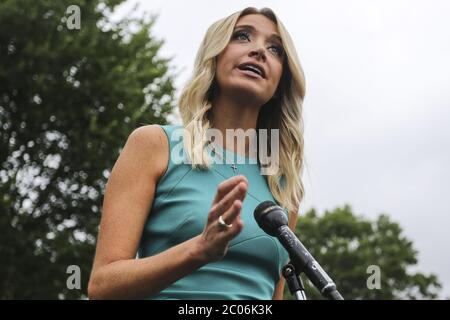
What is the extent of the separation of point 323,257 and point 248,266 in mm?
34493

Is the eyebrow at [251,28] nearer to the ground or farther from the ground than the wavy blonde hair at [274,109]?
farther from the ground

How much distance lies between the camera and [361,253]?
121ft

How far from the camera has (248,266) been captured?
3.06 m

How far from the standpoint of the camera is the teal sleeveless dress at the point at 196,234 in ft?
9.51

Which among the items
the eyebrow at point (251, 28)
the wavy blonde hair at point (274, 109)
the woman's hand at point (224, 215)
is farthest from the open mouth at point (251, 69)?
the woman's hand at point (224, 215)

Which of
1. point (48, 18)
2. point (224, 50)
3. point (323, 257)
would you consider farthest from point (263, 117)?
point (323, 257)

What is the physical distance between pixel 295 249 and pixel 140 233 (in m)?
0.75

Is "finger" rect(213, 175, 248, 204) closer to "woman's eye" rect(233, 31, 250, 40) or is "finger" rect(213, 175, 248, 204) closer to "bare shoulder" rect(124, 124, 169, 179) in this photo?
"bare shoulder" rect(124, 124, 169, 179)

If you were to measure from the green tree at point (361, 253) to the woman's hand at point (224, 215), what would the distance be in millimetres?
31740

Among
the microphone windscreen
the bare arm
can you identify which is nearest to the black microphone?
the microphone windscreen

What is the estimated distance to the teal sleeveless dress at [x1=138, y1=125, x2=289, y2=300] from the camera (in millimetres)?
2898

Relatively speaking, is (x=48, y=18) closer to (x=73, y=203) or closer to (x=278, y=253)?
(x=73, y=203)

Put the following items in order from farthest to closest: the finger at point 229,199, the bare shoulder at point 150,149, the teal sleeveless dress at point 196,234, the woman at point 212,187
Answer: the bare shoulder at point 150,149 → the teal sleeveless dress at point 196,234 → the woman at point 212,187 → the finger at point 229,199
